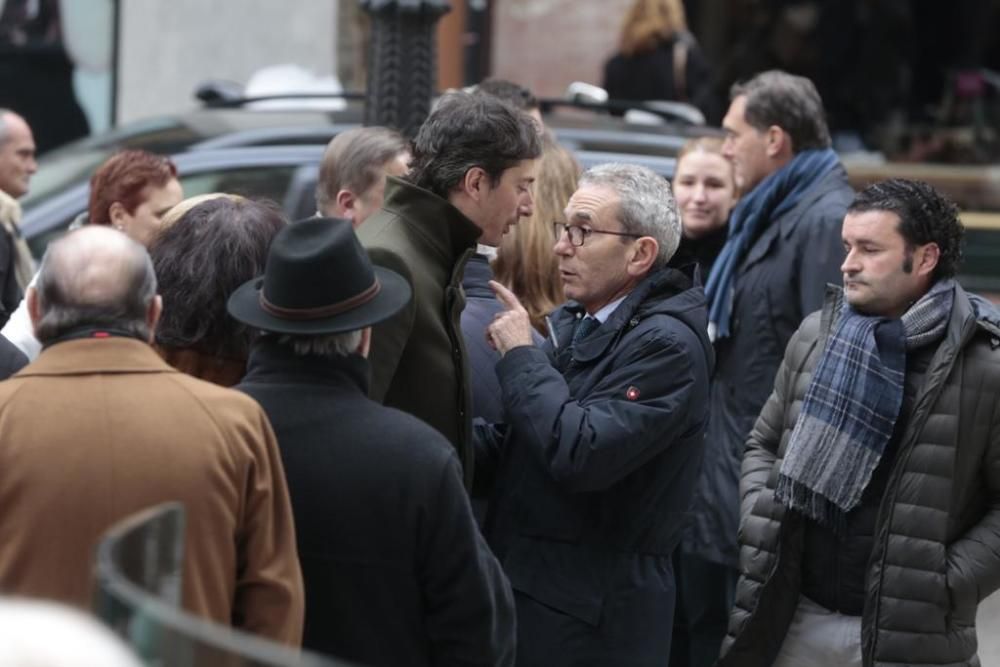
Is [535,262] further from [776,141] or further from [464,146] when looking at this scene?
[776,141]

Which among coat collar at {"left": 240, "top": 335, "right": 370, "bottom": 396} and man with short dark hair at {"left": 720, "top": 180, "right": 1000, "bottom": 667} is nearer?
coat collar at {"left": 240, "top": 335, "right": 370, "bottom": 396}

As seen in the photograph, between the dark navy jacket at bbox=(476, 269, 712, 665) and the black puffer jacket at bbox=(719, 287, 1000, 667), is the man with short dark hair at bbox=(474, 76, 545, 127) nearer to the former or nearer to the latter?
the dark navy jacket at bbox=(476, 269, 712, 665)

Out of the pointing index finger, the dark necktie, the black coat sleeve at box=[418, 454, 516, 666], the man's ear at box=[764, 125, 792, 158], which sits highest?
the man's ear at box=[764, 125, 792, 158]

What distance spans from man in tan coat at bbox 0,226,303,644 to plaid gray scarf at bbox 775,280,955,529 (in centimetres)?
159

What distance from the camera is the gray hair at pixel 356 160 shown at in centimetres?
550

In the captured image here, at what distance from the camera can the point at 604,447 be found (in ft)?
14.2

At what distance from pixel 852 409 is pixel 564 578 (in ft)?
2.65

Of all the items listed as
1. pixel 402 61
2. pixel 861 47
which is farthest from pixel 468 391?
pixel 861 47

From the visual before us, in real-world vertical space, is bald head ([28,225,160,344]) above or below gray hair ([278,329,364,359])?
above

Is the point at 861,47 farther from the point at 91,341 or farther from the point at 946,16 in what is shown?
the point at 91,341

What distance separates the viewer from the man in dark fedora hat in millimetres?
3604

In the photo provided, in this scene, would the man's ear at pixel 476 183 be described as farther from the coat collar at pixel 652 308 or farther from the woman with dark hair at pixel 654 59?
the woman with dark hair at pixel 654 59

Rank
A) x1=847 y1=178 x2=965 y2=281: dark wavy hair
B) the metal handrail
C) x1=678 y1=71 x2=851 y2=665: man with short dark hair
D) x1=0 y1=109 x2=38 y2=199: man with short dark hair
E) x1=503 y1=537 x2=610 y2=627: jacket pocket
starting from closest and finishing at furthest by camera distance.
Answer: the metal handrail
x1=503 y1=537 x2=610 y2=627: jacket pocket
x1=847 y1=178 x2=965 y2=281: dark wavy hair
x1=678 y1=71 x2=851 y2=665: man with short dark hair
x1=0 y1=109 x2=38 y2=199: man with short dark hair

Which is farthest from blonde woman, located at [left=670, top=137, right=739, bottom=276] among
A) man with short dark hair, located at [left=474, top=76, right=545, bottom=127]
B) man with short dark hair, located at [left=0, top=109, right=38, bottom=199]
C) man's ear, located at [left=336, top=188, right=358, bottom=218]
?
man with short dark hair, located at [left=0, top=109, right=38, bottom=199]
